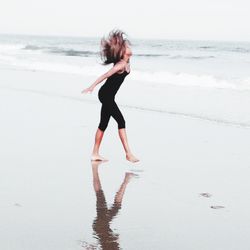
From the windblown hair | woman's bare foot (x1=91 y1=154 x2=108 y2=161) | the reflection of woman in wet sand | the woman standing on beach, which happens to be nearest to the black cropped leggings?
the woman standing on beach

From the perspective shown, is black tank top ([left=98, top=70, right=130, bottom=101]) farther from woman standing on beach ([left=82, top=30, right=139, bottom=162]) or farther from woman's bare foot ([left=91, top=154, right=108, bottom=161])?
woman's bare foot ([left=91, top=154, right=108, bottom=161])

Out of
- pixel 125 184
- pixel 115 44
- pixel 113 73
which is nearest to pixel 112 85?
pixel 113 73

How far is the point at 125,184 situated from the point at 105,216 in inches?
44.2

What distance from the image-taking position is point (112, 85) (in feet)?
21.6

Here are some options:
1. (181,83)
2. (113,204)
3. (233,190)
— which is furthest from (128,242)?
(181,83)

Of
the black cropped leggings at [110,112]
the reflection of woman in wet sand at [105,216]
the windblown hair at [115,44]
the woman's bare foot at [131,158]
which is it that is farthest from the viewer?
the black cropped leggings at [110,112]

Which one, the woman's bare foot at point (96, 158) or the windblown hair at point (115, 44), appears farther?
the woman's bare foot at point (96, 158)

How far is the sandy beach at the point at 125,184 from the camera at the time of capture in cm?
388

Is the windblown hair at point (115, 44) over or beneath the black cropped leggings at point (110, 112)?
over

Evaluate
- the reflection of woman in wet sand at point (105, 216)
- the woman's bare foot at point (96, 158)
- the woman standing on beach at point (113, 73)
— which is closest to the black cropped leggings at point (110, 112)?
the woman standing on beach at point (113, 73)

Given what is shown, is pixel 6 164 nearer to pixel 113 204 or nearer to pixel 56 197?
pixel 56 197

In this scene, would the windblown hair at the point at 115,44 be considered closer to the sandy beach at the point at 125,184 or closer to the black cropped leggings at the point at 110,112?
the black cropped leggings at the point at 110,112

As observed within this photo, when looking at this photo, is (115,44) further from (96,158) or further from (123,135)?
(96,158)

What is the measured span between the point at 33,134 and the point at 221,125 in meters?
3.18
